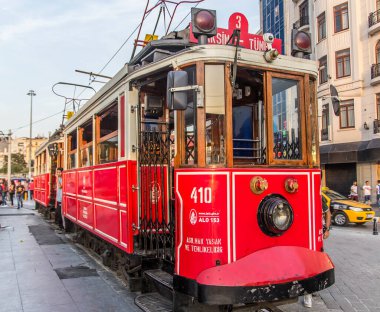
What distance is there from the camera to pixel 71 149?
32.2ft

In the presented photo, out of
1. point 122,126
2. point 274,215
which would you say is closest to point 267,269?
point 274,215

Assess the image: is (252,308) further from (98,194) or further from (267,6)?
(267,6)

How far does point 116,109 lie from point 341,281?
178 inches

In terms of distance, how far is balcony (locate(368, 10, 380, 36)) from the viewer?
69.1 ft

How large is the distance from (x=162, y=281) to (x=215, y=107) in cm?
216

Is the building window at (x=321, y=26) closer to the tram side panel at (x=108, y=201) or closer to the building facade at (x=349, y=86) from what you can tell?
the building facade at (x=349, y=86)

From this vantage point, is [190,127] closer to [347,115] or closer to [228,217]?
[228,217]

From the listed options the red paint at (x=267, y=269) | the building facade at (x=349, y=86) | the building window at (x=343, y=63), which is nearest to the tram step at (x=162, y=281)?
the red paint at (x=267, y=269)

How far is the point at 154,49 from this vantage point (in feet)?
16.8

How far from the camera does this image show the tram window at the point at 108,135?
6.01m

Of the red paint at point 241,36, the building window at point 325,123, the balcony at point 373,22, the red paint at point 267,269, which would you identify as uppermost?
the balcony at point 373,22

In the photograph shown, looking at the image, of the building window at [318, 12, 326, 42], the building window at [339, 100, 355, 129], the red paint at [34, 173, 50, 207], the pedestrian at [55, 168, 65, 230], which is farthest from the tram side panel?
the building window at [318, 12, 326, 42]

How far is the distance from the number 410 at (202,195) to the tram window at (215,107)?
0.33m

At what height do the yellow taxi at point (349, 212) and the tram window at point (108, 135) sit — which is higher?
the tram window at point (108, 135)
